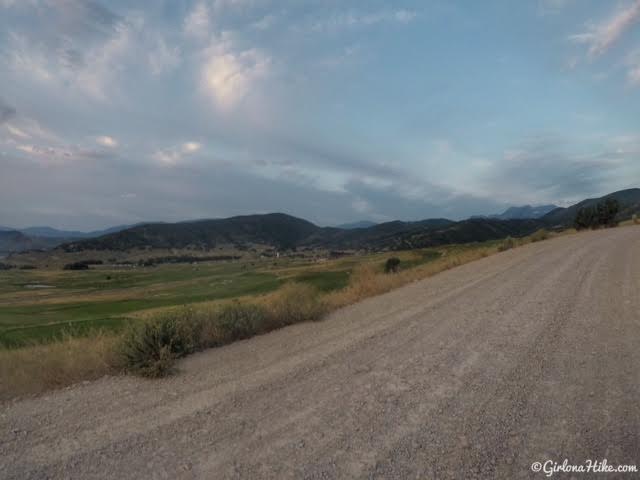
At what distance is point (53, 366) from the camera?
571 cm

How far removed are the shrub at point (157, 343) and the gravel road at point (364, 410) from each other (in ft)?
0.98

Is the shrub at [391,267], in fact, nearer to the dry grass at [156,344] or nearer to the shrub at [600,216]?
the dry grass at [156,344]

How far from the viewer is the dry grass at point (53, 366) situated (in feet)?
17.5

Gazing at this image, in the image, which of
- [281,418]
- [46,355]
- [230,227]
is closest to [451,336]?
[281,418]

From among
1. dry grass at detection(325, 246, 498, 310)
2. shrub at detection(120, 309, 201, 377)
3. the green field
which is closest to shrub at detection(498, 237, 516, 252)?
the green field

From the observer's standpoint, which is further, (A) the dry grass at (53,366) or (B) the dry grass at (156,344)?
(B) the dry grass at (156,344)

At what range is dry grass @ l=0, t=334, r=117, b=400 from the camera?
5.33 m

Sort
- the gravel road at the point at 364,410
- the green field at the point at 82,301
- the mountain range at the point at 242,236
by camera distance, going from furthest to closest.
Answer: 1. the mountain range at the point at 242,236
2. the green field at the point at 82,301
3. the gravel road at the point at 364,410

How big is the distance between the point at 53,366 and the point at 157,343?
4.70 feet

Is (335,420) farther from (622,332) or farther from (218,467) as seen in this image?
(622,332)

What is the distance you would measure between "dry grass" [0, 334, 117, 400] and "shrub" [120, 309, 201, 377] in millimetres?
285

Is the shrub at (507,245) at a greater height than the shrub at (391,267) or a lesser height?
greater

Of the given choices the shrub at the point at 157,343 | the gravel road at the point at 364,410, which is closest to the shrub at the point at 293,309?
the gravel road at the point at 364,410

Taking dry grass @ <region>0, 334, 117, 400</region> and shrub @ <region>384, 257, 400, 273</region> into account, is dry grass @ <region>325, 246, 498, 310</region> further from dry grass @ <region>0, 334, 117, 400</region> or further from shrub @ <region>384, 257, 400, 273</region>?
dry grass @ <region>0, 334, 117, 400</region>
